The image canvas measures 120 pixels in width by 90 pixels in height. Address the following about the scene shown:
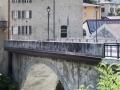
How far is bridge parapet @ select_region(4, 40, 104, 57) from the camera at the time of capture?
17.9 m

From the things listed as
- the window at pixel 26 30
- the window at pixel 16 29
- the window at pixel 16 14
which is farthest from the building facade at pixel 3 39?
the window at pixel 16 14

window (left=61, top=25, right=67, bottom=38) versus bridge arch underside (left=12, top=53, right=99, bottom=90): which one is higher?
window (left=61, top=25, right=67, bottom=38)

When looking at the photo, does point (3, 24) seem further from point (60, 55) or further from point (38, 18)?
point (60, 55)

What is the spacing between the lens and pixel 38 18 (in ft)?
155

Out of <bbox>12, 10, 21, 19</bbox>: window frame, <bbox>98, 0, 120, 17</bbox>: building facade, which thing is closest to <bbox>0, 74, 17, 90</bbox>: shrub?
<bbox>12, 10, 21, 19</bbox>: window frame

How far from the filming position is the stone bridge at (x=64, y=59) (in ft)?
60.8

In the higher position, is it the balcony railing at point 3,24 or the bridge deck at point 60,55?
the balcony railing at point 3,24

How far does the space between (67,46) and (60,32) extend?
2779 cm

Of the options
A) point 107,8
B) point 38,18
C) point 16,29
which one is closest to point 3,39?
point 16,29

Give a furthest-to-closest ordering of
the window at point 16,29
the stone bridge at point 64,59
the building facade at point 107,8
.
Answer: the building facade at point 107,8 → the window at point 16,29 → the stone bridge at point 64,59

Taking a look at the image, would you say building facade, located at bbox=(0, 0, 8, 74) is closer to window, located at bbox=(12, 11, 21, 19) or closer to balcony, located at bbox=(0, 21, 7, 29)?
balcony, located at bbox=(0, 21, 7, 29)

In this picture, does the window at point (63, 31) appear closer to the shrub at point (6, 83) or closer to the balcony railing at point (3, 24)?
the balcony railing at point (3, 24)

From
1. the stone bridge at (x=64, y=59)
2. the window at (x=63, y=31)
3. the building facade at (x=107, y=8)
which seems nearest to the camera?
the stone bridge at (x=64, y=59)

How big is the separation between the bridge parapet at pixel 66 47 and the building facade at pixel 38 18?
1269cm
